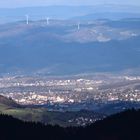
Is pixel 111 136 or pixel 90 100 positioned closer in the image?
pixel 111 136

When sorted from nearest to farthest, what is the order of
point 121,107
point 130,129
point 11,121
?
point 130,129, point 11,121, point 121,107

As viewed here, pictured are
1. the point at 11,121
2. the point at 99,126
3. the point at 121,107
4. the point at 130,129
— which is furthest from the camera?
the point at 121,107

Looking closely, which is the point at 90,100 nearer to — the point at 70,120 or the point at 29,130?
the point at 70,120

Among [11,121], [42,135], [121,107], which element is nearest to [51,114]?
[121,107]

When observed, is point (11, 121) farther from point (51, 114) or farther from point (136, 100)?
point (136, 100)

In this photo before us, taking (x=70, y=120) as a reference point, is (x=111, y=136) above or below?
Answer: above

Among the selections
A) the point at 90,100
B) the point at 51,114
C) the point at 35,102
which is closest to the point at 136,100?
the point at 90,100
